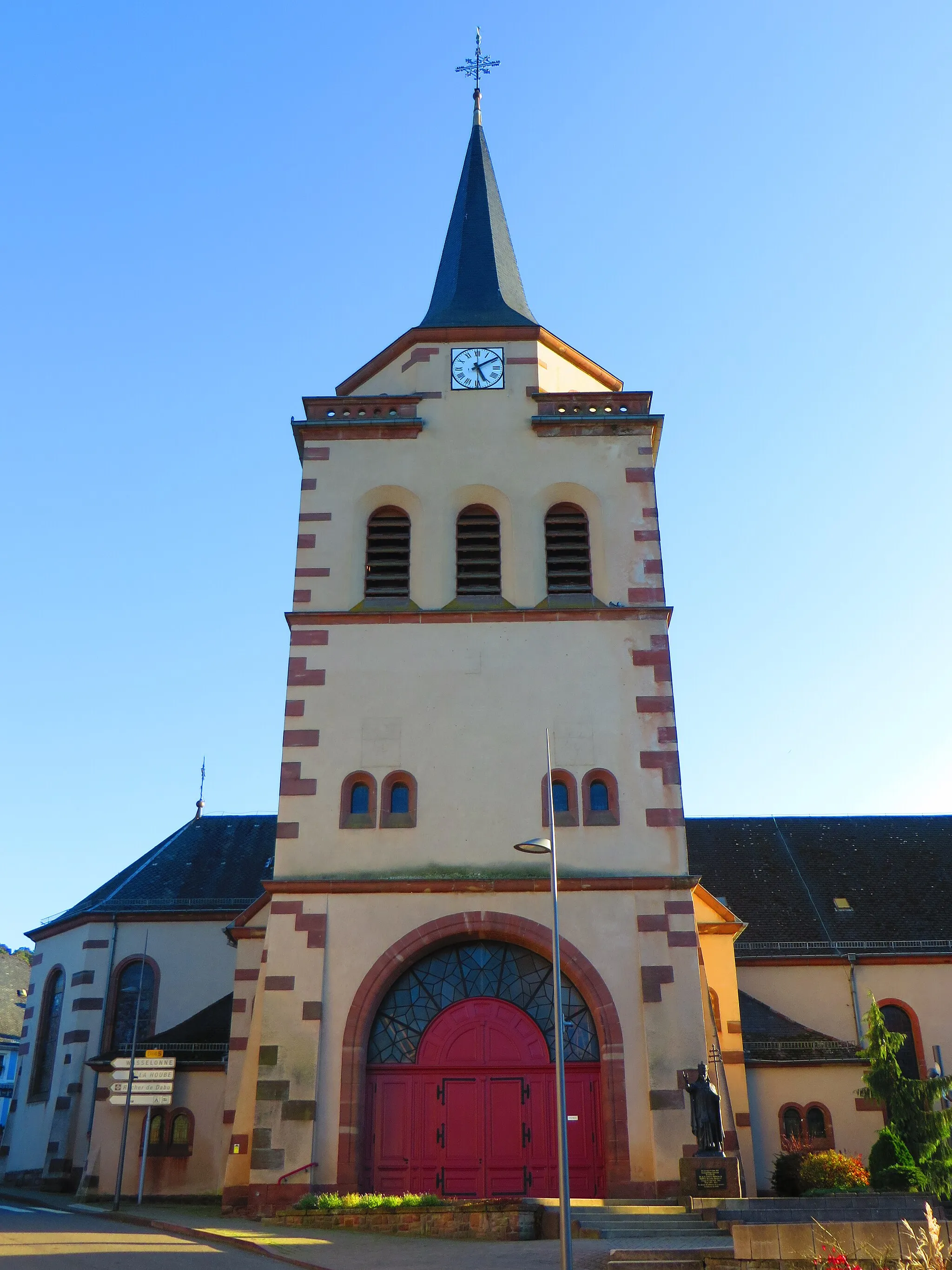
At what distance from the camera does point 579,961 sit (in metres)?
19.1

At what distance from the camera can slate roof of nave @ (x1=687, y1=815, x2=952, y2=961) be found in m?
27.9

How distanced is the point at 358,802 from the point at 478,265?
12665mm

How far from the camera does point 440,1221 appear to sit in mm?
15977

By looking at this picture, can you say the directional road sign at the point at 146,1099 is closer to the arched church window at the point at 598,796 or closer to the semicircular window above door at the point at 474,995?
the semicircular window above door at the point at 474,995

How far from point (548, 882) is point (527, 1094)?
3.14m

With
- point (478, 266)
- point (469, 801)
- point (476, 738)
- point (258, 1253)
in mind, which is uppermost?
point (478, 266)

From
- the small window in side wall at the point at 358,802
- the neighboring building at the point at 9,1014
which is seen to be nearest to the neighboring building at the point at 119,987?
the small window in side wall at the point at 358,802

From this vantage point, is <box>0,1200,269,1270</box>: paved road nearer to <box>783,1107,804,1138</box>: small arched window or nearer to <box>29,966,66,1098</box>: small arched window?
<box>29,966,66,1098</box>: small arched window

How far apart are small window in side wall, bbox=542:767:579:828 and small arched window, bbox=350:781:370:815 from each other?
2.86 meters

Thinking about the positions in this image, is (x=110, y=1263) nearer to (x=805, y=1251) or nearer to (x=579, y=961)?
(x=805, y=1251)

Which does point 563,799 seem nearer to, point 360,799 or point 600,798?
point 600,798

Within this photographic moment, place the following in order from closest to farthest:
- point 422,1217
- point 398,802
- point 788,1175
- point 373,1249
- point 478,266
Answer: point 373,1249
point 422,1217
point 398,802
point 788,1175
point 478,266

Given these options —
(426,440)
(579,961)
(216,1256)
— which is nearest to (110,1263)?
(216,1256)

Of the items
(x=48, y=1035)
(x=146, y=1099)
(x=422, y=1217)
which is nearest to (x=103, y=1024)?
(x=48, y=1035)
